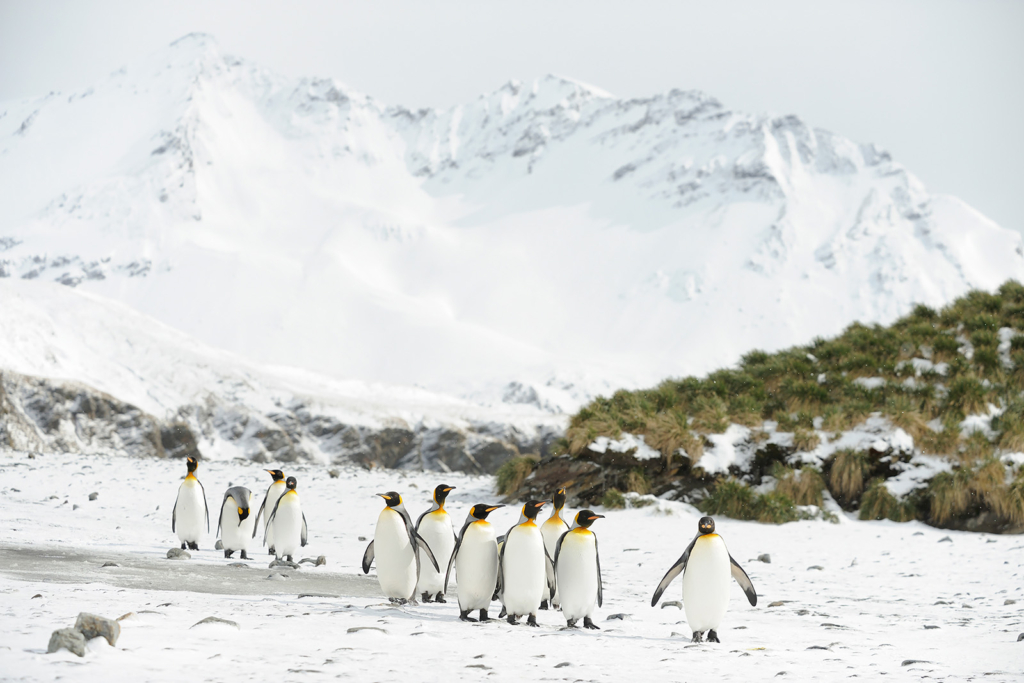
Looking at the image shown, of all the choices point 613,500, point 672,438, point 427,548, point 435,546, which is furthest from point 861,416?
point 427,548

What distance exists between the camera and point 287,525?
7746mm

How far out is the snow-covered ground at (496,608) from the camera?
3.59 metres

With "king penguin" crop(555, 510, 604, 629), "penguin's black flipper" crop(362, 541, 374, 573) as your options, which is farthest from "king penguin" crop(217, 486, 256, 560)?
"king penguin" crop(555, 510, 604, 629)

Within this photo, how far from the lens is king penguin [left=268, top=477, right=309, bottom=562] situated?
772 cm

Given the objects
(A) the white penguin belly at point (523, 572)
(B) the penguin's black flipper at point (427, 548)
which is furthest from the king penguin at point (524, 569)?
(B) the penguin's black flipper at point (427, 548)

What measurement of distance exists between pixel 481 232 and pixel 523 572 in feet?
426

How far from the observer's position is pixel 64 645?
127 inches

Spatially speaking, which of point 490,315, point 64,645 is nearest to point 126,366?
point 64,645

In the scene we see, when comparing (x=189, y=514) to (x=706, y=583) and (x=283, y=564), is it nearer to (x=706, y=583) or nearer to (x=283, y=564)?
(x=283, y=564)

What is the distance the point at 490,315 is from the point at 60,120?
99659mm

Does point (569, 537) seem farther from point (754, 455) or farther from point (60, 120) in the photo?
point (60, 120)

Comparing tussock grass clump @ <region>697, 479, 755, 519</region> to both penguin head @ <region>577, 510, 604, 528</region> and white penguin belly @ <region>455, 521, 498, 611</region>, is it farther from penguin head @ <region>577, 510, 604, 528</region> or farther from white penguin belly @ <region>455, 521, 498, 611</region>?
white penguin belly @ <region>455, 521, 498, 611</region>

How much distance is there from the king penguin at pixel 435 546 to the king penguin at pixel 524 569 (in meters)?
0.85

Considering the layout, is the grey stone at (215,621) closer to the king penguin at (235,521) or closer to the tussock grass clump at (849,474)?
the king penguin at (235,521)
